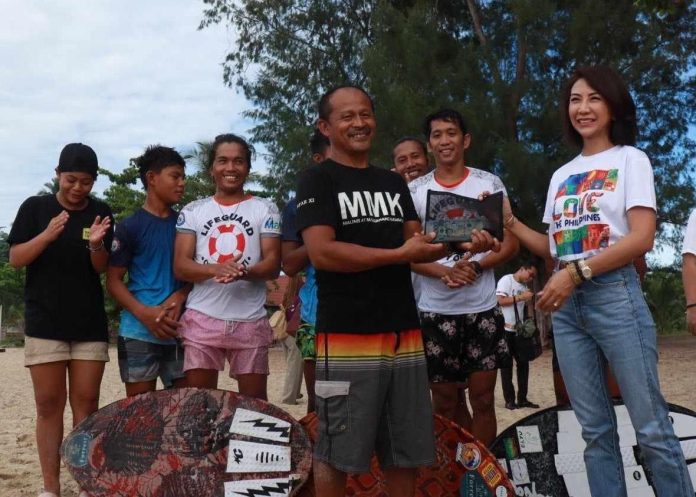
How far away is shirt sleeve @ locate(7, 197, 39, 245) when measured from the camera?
4.23 meters

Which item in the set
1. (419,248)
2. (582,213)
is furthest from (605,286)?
(419,248)

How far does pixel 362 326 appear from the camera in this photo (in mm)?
2957

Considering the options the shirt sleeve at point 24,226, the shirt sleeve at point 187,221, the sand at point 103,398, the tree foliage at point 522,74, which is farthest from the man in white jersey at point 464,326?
the tree foliage at point 522,74

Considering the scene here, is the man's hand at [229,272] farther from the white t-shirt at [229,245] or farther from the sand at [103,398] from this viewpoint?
the sand at [103,398]

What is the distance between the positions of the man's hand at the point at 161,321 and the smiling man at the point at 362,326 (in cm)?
138

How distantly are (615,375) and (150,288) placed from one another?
8.67 ft

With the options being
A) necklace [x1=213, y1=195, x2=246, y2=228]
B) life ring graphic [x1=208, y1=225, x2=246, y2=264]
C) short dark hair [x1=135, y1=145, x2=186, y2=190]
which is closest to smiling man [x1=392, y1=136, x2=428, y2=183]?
necklace [x1=213, y1=195, x2=246, y2=228]

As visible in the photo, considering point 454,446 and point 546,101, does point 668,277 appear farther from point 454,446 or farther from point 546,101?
point 454,446

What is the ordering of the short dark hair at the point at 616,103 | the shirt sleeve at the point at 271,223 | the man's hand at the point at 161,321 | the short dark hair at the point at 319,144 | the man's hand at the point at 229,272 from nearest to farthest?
the short dark hair at the point at 616,103, the man's hand at the point at 229,272, the man's hand at the point at 161,321, the shirt sleeve at the point at 271,223, the short dark hair at the point at 319,144

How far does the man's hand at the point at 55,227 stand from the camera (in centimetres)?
406

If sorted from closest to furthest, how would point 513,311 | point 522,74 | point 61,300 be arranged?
point 61,300, point 513,311, point 522,74

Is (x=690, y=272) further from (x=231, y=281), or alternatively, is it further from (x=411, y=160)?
(x=231, y=281)

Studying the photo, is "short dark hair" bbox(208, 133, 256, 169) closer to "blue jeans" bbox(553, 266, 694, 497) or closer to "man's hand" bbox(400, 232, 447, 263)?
"man's hand" bbox(400, 232, 447, 263)

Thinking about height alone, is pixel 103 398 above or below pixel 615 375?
below
